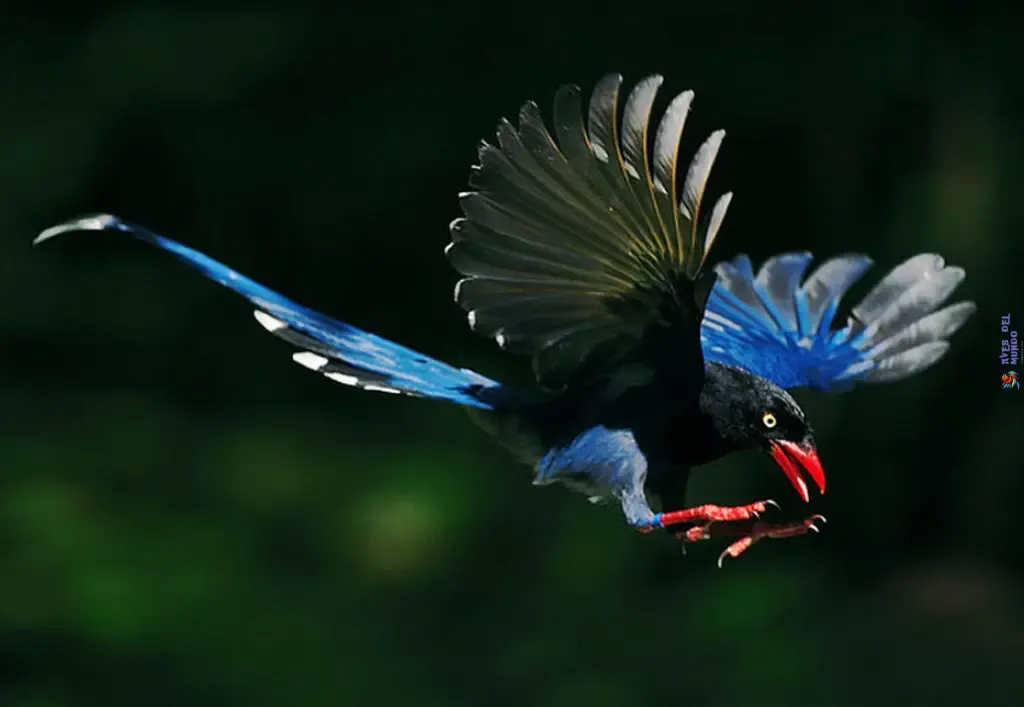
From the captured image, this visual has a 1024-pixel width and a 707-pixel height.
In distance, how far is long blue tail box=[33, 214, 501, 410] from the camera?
4.39 feet

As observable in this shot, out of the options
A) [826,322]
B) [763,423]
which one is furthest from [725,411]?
[826,322]

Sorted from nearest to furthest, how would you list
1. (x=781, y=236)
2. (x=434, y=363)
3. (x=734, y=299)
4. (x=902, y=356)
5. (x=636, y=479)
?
1. (x=636, y=479)
2. (x=434, y=363)
3. (x=902, y=356)
4. (x=734, y=299)
5. (x=781, y=236)

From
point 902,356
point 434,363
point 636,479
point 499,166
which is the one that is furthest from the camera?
point 902,356

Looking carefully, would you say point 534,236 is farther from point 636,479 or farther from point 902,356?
point 902,356

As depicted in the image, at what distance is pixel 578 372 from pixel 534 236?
149mm

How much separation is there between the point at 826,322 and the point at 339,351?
1.91 feet

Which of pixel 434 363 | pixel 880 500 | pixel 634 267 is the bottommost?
pixel 880 500

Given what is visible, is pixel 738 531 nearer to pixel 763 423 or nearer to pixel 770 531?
pixel 770 531

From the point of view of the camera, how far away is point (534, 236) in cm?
118

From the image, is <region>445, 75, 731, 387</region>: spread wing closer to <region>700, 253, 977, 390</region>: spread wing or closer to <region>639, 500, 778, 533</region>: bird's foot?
<region>639, 500, 778, 533</region>: bird's foot

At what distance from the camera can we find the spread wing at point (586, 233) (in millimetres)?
1096

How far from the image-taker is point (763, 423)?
1267mm

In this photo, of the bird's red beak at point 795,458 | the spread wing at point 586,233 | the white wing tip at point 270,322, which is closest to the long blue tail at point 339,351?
the white wing tip at point 270,322

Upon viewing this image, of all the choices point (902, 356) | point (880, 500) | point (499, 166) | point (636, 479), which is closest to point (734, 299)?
point (902, 356)
